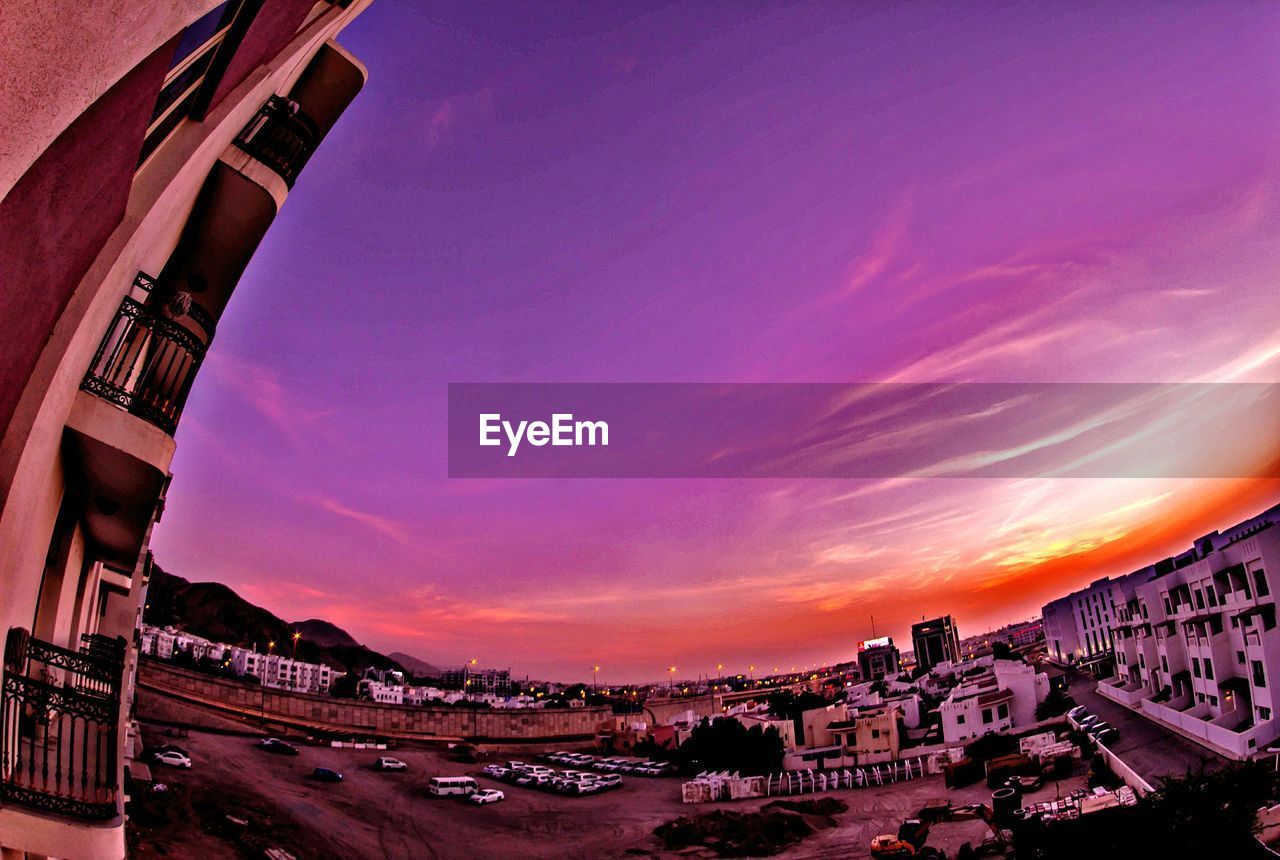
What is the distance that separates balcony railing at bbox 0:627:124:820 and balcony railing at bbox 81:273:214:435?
1.32 m

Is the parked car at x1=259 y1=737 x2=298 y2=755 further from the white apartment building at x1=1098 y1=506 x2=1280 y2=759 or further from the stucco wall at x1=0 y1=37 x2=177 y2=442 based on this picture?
the white apartment building at x1=1098 y1=506 x2=1280 y2=759

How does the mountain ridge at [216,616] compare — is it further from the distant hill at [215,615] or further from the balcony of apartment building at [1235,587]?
the balcony of apartment building at [1235,587]

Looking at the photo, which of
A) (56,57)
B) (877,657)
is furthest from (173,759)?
(877,657)

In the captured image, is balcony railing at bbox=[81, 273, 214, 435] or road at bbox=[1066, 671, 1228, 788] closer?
balcony railing at bbox=[81, 273, 214, 435]

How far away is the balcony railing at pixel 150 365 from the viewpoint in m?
4.10

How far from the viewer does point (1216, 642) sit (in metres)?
26.0

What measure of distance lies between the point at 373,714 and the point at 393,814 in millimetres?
15574

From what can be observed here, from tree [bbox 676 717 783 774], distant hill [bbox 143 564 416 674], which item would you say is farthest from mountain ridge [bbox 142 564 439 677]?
tree [bbox 676 717 783 774]

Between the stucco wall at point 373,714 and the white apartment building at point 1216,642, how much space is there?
40354mm

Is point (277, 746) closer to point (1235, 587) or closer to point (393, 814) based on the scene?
point (393, 814)

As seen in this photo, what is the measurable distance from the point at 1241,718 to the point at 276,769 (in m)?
38.7

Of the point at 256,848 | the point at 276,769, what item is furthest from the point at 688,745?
the point at 256,848

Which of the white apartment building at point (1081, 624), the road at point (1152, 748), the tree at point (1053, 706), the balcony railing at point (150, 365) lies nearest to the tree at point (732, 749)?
the tree at point (1053, 706)

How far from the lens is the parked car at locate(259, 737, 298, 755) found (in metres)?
35.0
